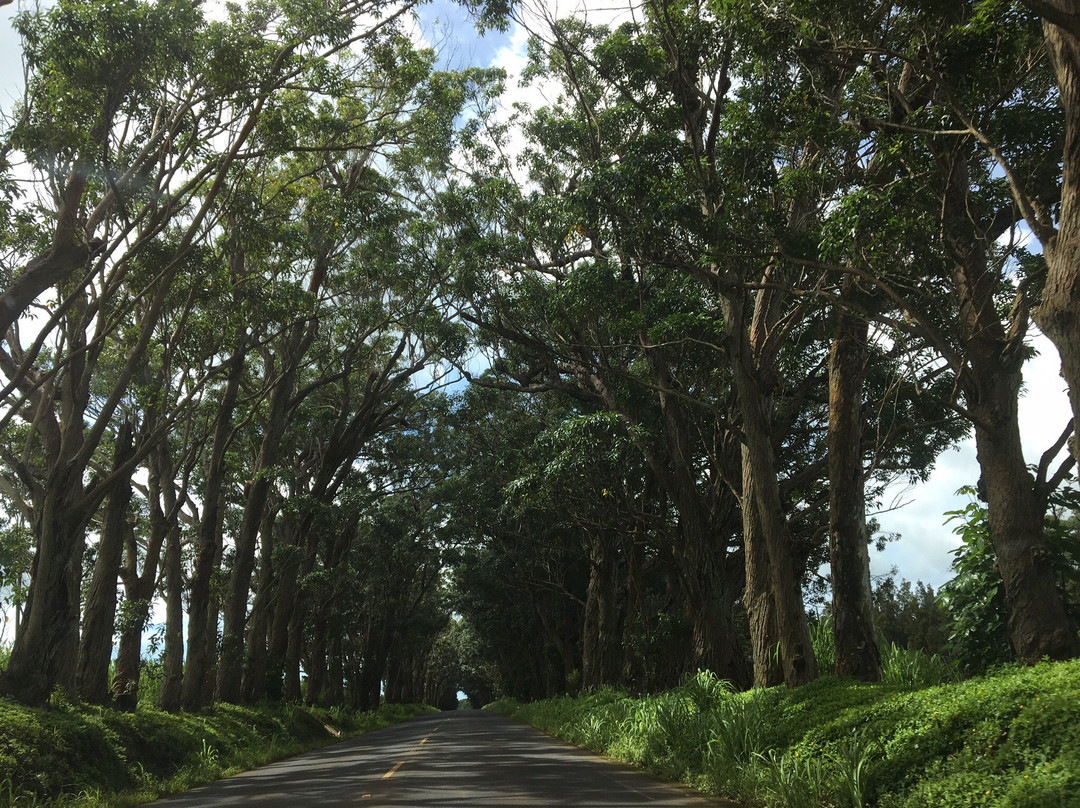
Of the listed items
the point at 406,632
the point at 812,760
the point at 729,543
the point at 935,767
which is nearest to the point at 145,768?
the point at 812,760

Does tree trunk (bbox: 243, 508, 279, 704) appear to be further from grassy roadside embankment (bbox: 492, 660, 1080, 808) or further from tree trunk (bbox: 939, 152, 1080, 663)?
tree trunk (bbox: 939, 152, 1080, 663)

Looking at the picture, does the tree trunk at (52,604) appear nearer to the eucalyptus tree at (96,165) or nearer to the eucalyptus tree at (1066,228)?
the eucalyptus tree at (96,165)

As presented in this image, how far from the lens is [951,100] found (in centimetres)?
842

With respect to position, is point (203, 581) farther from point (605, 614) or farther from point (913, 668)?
point (913, 668)

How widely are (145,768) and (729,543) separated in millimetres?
13885

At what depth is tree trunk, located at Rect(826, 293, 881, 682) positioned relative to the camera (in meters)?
11.2

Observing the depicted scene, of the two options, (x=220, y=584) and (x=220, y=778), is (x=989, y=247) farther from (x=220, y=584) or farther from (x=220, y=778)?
(x=220, y=584)

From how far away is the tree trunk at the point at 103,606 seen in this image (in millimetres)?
15727

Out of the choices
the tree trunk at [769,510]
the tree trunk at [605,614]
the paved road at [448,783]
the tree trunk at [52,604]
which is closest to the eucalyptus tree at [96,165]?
the tree trunk at [52,604]

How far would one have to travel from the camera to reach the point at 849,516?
1166 centimetres

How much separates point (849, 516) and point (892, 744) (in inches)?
212

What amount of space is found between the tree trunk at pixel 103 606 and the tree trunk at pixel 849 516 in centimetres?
1258

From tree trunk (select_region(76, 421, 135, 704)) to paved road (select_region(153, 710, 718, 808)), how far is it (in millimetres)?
4033

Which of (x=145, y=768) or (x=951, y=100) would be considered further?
(x=145, y=768)
